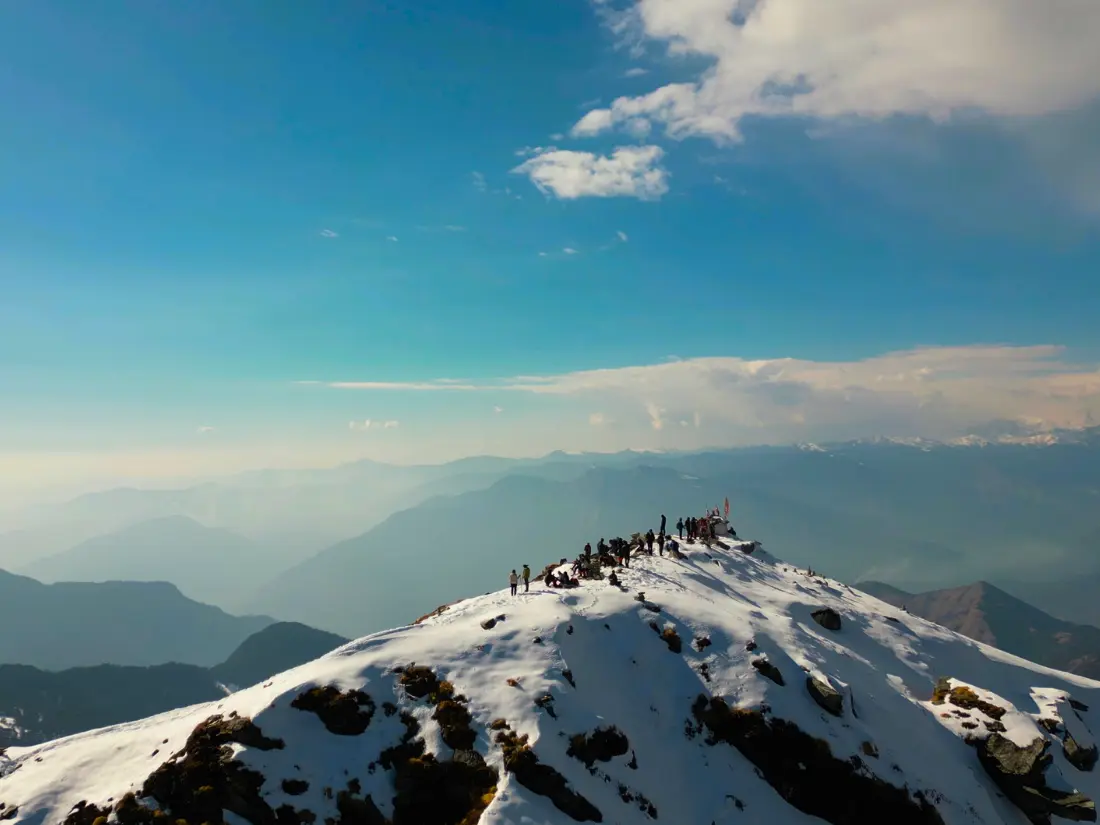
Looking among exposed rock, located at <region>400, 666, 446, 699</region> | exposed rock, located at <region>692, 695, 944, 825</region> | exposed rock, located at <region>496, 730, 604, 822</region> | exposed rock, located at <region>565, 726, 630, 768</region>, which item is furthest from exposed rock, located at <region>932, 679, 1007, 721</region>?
exposed rock, located at <region>400, 666, 446, 699</region>

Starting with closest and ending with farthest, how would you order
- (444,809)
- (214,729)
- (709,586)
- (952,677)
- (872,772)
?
1. (444,809)
2. (214,729)
3. (872,772)
4. (952,677)
5. (709,586)

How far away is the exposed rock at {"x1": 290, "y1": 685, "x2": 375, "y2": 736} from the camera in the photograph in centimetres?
3262

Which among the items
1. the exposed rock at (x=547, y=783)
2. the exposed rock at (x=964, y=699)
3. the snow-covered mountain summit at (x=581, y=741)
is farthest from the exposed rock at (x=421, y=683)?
the exposed rock at (x=964, y=699)

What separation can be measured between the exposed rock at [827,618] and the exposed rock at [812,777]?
23.2 m

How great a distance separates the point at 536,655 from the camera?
3844 centimetres

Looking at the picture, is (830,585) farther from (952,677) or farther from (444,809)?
(444,809)

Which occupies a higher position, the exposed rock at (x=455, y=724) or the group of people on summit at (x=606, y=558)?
the group of people on summit at (x=606, y=558)

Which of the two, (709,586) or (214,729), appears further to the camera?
(709,586)

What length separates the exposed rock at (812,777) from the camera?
32.6 meters

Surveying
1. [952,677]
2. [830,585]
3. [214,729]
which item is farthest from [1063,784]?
[214,729]

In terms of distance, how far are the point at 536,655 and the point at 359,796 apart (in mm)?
13374

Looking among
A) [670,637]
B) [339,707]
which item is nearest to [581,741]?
[670,637]

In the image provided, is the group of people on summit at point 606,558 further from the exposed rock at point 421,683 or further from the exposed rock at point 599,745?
the exposed rock at point 599,745

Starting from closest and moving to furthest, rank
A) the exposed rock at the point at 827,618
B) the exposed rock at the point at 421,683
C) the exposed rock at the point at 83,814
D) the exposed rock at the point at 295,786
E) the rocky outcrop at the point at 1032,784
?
the exposed rock at the point at 83,814 → the exposed rock at the point at 295,786 → the exposed rock at the point at 421,683 → the rocky outcrop at the point at 1032,784 → the exposed rock at the point at 827,618
